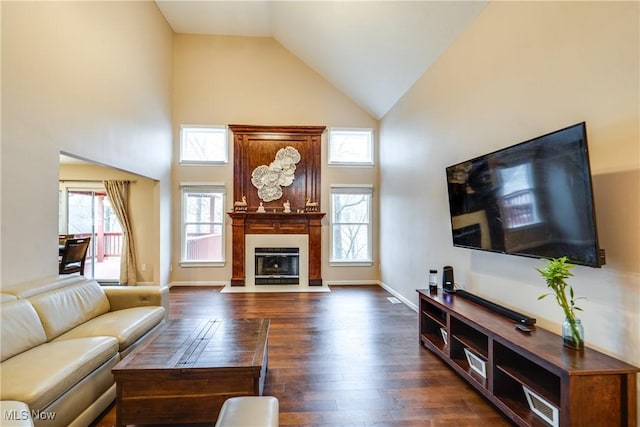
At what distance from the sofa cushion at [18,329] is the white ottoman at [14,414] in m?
0.67

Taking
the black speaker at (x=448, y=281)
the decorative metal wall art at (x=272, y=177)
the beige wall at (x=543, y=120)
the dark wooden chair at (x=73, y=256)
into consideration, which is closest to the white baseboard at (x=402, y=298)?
the beige wall at (x=543, y=120)

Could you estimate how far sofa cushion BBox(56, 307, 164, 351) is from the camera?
7.61ft

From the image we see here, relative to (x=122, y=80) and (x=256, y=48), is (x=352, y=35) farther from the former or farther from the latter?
(x=122, y=80)

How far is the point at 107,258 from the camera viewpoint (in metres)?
6.80

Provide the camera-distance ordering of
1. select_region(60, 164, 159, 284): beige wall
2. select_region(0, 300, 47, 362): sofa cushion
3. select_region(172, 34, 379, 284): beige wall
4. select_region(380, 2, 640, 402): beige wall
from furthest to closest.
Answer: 1. select_region(172, 34, 379, 284): beige wall
2. select_region(60, 164, 159, 284): beige wall
3. select_region(0, 300, 47, 362): sofa cushion
4. select_region(380, 2, 640, 402): beige wall

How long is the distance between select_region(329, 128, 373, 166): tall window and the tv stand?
3.91 m

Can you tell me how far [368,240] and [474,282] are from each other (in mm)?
3438

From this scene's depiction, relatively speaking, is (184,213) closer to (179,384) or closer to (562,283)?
(179,384)

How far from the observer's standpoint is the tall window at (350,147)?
6336 millimetres

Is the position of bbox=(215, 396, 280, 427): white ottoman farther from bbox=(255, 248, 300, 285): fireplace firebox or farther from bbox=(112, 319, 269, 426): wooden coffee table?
bbox=(255, 248, 300, 285): fireplace firebox

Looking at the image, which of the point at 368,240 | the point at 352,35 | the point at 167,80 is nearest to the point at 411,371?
the point at 368,240

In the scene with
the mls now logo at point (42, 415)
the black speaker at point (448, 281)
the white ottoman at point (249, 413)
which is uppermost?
the black speaker at point (448, 281)

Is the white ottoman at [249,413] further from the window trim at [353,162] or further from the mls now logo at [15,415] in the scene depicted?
the window trim at [353,162]

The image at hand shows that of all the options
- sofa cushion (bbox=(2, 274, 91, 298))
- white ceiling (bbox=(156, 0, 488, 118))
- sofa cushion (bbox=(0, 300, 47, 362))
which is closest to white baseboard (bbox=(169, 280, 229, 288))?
sofa cushion (bbox=(2, 274, 91, 298))
